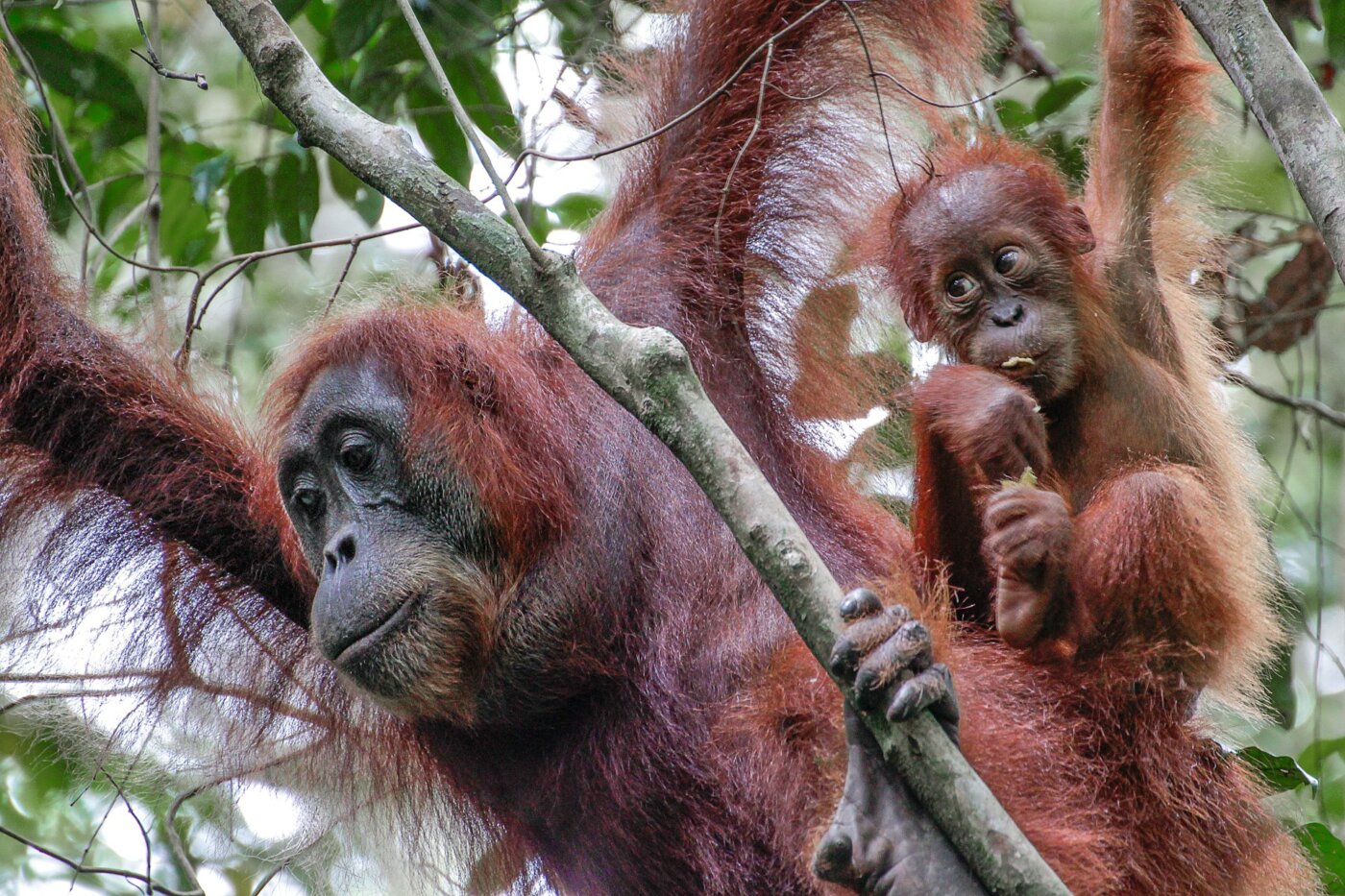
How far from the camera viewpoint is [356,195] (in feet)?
18.3

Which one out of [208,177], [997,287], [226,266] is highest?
[208,177]

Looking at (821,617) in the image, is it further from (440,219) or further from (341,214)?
(341,214)

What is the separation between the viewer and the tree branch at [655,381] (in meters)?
2.17

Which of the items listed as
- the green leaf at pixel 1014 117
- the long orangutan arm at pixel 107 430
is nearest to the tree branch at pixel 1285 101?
the green leaf at pixel 1014 117

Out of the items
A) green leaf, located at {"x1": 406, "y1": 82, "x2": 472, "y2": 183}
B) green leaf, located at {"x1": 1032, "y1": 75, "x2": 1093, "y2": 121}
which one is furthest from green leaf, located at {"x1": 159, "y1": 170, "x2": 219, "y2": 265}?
green leaf, located at {"x1": 1032, "y1": 75, "x2": 1093, "y2": 121}

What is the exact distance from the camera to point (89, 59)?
5113mm

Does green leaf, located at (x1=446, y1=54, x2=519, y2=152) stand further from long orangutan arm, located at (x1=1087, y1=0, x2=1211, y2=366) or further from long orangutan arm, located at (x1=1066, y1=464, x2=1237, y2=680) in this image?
long orangutan arm, located at (x1=1066, y1=464, x2=1237, y2=680)

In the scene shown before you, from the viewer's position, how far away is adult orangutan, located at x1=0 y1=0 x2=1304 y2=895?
3.16 metres

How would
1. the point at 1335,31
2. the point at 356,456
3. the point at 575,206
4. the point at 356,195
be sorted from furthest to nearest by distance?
the point at 575,206
the point at 356,195
the point at 1335,31
the point at 356,456

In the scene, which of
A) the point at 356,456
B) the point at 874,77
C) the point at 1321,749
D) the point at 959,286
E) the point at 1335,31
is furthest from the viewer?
the point at 1321,749

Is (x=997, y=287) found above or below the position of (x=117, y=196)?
below

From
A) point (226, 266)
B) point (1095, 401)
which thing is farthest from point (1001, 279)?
point (226, 266)

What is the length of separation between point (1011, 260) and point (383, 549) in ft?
5.57

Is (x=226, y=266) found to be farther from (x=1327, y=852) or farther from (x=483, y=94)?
(x=1327, y=852)
